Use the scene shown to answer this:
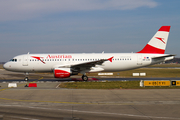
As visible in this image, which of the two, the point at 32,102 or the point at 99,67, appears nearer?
the point at 32,102

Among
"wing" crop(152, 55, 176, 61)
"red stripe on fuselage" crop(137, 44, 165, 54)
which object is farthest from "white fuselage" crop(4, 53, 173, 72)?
"red stripe on fuselage" crop(137, 44, 165, 54)

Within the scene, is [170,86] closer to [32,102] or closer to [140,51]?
[140,51]

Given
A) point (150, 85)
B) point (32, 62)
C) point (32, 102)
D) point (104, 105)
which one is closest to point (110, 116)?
point (104, 105)

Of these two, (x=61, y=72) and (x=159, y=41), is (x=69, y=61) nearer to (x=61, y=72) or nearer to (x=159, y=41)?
(x=61, y=72)

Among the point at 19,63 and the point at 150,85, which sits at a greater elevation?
the point at 19,63

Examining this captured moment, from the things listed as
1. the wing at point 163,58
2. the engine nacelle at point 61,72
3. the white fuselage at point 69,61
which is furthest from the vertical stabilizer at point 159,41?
the engine nacelle at point 61,72

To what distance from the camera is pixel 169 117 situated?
1043 cm

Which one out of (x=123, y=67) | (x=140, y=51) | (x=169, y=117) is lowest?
(x=169, y=117)

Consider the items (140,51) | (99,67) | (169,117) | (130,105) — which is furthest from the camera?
(140,51)

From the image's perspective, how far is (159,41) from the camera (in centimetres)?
3412

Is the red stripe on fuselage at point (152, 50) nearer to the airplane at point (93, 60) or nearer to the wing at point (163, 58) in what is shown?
the airplane at point (93, 60)

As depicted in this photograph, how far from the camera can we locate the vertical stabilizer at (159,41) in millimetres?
34050

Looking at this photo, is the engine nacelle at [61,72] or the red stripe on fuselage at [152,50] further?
the red stripe on fuselage at [152,50]

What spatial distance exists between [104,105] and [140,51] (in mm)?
23538
